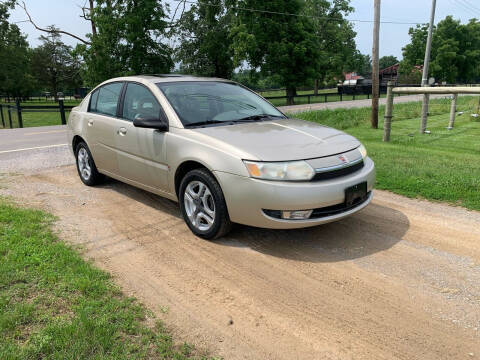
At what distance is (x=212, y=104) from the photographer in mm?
4812

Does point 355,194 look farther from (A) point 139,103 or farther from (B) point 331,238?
(A) point 139,103

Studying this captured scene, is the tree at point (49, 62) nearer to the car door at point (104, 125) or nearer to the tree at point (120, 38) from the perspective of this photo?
the tree at point (120, 38)

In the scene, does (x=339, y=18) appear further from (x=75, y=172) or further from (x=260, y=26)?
(x=75, y=172)

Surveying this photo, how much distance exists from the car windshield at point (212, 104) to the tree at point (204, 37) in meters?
33.7

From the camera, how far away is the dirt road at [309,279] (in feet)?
8.40

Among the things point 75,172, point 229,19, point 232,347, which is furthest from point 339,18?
point 232,347

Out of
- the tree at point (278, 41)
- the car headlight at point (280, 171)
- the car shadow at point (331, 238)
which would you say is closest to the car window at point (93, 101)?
the car shadow at point (331, 238)

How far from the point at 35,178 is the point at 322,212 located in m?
5.22

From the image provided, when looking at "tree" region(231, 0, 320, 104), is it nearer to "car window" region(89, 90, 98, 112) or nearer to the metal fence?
the metal fence

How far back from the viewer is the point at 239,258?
372 cm

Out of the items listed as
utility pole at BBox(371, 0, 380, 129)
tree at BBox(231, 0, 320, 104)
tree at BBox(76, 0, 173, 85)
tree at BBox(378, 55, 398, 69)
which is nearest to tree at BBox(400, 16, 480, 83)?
tree at BBox(231, 0, 320, 104)

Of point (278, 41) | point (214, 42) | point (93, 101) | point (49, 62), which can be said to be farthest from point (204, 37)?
point (49, 62)

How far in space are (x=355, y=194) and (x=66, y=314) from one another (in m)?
2.67

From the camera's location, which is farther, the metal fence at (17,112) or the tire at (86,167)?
the metal fence at (17,112)
